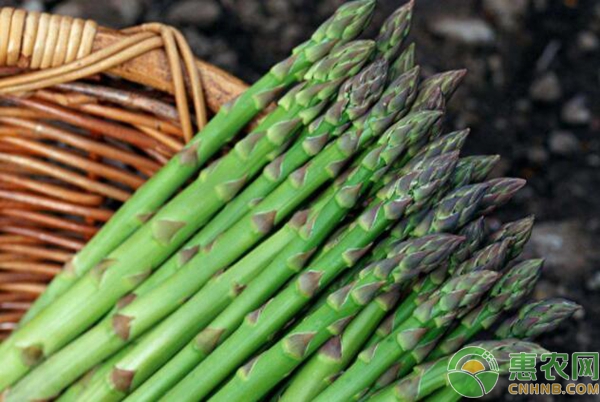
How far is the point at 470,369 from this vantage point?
1.10m

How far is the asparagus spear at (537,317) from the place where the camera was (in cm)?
119

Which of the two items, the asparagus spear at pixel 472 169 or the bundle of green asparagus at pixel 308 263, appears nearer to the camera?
the bundle of green asparagus at pixel 308 263

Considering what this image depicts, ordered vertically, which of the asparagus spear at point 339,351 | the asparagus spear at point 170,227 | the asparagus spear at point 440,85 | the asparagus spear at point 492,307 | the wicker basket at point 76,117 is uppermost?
the wicker basket at point 76,117

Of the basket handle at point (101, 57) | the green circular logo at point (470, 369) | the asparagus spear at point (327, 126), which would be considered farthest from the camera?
the basket handle at point (101, 57)

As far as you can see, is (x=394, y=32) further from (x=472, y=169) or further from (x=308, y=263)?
(x=308, y=263)

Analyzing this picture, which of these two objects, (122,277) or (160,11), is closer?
(122,277)

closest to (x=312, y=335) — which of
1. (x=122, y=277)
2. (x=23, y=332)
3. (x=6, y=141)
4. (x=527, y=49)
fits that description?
(x=122, y=277)

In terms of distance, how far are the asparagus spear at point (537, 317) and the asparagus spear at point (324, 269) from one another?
22cm

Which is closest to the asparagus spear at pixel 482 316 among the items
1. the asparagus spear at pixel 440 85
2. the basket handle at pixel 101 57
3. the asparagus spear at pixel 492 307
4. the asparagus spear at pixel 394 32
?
the asparagus spear at pixel 492 307

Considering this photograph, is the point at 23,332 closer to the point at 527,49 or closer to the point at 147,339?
the point at 147,339

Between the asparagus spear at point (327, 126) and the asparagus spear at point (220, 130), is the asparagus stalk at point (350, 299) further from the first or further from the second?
the asparagus spear at point (220, 130)

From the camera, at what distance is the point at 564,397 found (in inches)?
80.2

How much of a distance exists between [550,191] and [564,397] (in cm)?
56

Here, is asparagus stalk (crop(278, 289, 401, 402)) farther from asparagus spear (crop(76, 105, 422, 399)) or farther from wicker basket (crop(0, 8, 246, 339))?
wicker basket (crop(0, 8, 246, 339))
